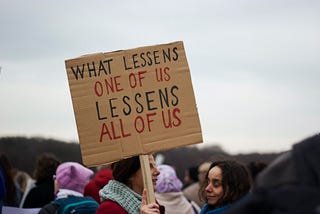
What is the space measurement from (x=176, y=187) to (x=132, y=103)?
4123 mm

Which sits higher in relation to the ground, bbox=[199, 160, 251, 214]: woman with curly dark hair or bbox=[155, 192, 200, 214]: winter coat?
bbox=[199, 160, 251, 214]: woman with curly dark hair

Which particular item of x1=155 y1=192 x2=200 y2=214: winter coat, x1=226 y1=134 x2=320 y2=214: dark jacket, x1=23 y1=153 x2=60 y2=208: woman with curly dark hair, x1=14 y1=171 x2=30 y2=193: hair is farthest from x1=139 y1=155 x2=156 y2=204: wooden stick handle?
x1=14 y1=171 x2=30 y2=193: hair

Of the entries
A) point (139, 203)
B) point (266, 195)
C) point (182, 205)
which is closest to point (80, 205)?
point (139, 203)

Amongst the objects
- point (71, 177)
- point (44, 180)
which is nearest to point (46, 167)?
point (44, 180)

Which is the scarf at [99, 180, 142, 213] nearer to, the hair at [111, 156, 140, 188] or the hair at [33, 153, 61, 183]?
the hair at [111, 156, 140, 188]

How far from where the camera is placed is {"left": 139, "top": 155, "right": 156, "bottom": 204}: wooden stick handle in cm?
445

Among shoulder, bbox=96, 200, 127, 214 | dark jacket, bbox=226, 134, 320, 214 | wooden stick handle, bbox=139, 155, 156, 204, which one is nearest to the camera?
dark jacket, bbox=226, 134, 320, 214

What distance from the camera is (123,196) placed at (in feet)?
15.7

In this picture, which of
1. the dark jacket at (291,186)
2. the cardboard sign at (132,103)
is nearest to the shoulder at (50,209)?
the cardboard sign at (132,103)

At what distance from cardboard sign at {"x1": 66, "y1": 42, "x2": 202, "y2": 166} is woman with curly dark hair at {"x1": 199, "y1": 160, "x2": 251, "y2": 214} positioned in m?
0.85

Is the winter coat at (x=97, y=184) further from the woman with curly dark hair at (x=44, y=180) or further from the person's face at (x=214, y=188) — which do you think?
the person's face at (x=214, y=188)

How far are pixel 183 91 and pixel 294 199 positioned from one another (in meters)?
3.30

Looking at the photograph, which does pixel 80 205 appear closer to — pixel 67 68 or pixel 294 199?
pixel 67 68

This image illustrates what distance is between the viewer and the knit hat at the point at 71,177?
672 centimetres
